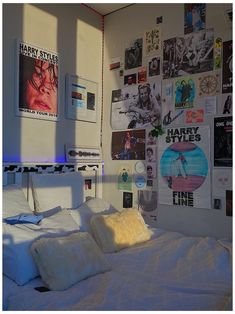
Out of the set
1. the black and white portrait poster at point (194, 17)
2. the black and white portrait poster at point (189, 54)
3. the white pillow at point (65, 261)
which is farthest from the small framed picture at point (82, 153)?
the black and white portrait poster at point (194, 17)

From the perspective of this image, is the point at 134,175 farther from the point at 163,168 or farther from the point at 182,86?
the point at 182,86

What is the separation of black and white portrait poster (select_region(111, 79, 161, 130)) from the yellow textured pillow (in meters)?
0.92

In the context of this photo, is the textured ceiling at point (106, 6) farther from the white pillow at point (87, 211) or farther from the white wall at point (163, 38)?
the white pillow at point (87, 211)

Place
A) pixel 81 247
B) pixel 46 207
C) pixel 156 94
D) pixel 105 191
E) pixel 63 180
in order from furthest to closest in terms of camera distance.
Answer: pixel 105 191
pixel 156 94
pixel 63 180
pixel 46 207
pixel 81 247

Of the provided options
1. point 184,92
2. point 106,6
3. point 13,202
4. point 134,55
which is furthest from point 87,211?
point 106,6

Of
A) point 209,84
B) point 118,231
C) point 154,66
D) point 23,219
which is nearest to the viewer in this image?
point 23,219

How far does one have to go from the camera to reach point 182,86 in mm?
2529

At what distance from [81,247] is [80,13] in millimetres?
2209

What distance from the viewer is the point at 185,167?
8.18ft

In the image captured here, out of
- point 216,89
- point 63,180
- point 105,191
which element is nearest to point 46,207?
point 63,180

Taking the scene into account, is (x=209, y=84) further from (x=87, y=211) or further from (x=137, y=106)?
(x=87, y=211)

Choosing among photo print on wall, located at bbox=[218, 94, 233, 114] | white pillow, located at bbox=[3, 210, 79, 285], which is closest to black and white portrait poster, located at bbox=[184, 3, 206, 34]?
photo print on wall, located at bbox=[218, 94, 233, 114]

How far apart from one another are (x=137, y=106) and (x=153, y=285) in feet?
5.66

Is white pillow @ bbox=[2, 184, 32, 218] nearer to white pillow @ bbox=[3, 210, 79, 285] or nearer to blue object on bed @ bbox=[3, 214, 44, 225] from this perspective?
blue object on bed @ bbox=[3, 214, 44, 225]
